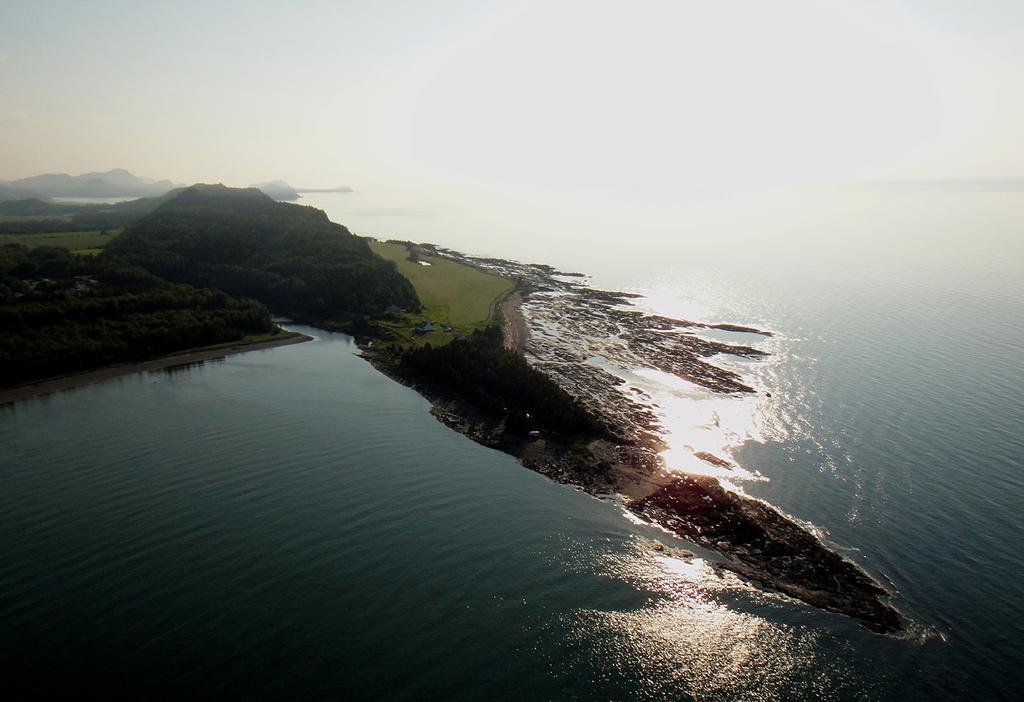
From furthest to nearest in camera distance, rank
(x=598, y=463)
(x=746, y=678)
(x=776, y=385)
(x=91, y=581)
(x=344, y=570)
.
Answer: (x=776, y=385)
(x=598, y=463)
(x=344, y=570)
(x=91, y=581)
(x=746, y=678)

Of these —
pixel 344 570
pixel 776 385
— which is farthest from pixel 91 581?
pixel 776 385

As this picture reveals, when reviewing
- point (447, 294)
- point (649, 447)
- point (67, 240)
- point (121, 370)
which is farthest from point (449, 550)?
point (67, 240)

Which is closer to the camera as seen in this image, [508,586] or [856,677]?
[856,677]

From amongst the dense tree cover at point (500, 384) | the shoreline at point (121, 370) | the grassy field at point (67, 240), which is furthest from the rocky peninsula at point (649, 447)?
the grassy field at point (67, 240)

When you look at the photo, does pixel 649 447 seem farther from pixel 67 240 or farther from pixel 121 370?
pixel 67 240

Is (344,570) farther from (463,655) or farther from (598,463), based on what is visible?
(598,463)

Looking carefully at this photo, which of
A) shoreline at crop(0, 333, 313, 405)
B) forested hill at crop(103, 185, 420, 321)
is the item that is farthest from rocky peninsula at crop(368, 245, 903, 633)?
forested hill at crop(103, 185, 420, 321)

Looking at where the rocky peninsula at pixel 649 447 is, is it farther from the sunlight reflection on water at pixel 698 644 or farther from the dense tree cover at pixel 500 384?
the sunlight reflection on water at pixel 698 644
